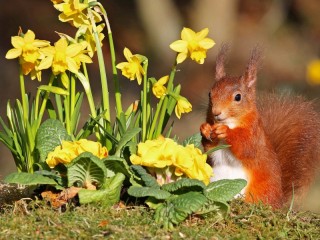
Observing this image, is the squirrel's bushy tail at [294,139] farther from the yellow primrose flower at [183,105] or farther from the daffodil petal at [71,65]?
the daffodil petal at [71,65]

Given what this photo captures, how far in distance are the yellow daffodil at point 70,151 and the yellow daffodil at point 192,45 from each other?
0.39 meters

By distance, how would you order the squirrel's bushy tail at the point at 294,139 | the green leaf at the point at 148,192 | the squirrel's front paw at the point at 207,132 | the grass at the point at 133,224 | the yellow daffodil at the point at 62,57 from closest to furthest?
the grass at the point at 133,224, the green leaf at the point at 148,192, the yellow daffodil at the point at 62,57, the squirrel's front paw at the point at 207,132, the squirrel's bushy tail at the point at 294,139

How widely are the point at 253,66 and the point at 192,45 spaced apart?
1.34 feet

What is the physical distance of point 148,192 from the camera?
2.86m

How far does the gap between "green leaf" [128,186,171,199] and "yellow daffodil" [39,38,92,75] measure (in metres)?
0.47

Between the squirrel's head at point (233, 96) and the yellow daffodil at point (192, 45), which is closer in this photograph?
the yellow daffodil at point (192, 45)

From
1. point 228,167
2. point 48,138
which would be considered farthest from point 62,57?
point 228,167

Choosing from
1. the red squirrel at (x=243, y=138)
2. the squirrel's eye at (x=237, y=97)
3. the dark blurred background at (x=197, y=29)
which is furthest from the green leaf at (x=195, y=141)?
the dark blurred background at (x=197, y=29)

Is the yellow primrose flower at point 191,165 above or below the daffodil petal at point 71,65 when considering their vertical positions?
below

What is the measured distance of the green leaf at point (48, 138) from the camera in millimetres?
3178

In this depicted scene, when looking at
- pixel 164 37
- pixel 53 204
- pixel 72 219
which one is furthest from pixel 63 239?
pixel 164 37

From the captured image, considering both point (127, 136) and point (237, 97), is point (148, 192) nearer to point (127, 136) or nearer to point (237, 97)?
point (127, 136)

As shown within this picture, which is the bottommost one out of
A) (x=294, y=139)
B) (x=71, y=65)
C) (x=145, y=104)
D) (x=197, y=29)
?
(x=294, y=139)

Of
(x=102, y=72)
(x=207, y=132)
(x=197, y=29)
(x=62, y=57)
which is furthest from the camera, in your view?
(x=197, y=29)
